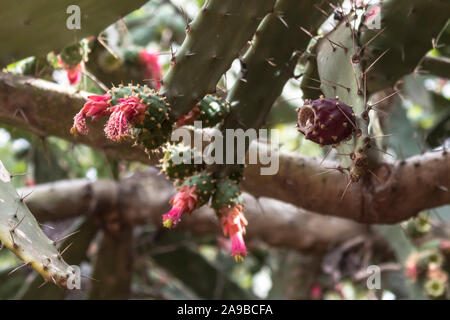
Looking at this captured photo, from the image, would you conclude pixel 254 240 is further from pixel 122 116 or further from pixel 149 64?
pixel 122 116

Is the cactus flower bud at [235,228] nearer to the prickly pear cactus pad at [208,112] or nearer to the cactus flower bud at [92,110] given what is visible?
the prickly pear cactus pad at [208,112]

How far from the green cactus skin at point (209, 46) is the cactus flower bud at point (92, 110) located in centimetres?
19

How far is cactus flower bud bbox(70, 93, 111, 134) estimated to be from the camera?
1.51 meters

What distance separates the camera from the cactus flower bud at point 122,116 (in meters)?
1.45

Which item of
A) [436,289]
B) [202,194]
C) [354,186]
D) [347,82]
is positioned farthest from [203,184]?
[436,289]

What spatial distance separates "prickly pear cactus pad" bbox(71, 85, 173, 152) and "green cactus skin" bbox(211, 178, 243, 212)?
257 millimetres

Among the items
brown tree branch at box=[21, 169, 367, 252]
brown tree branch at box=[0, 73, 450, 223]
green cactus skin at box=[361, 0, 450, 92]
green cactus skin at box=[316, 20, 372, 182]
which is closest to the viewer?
green cactus skin at box=[316, 20, 372, 182]

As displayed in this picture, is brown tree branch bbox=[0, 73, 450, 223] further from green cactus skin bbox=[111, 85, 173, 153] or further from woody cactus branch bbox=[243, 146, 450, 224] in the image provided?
green cactus skin bbox=[111, 85, 173, 153]

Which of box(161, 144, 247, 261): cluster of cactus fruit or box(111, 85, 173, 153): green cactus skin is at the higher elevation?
box(111, 85, 173, 153): green cactus skin

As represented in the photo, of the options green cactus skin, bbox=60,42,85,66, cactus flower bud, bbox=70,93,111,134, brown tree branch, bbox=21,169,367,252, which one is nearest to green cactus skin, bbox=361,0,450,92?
cactus flower bud, bbox=70,93,111,134

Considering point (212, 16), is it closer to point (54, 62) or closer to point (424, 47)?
point (424, 47)
